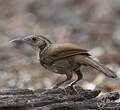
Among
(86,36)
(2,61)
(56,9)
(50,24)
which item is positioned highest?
(56,9)

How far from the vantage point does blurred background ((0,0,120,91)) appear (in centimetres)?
938

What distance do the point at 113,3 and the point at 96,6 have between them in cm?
61

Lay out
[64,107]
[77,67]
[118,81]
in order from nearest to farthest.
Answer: [64,107] → [77,67] → [118,81]

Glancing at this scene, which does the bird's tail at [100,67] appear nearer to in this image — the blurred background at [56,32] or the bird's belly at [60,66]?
the bird's belly at [60,66]

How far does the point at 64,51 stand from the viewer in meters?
5.63

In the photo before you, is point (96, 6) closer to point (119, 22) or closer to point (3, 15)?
point (119, 22)

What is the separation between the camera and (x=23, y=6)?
17.0m

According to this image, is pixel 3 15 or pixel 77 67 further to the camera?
pixel 3 15

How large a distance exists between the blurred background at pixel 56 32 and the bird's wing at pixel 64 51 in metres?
2.89

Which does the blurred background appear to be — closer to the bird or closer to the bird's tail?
the bird

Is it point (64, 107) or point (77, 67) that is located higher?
point (77, 67)

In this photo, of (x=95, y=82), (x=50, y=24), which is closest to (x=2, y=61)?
(x=95, y=82)

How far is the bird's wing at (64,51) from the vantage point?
5.58 meters

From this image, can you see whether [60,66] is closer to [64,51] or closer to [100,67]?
[64,51]
